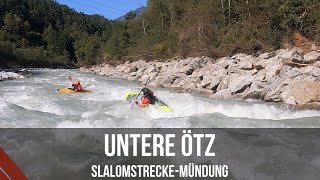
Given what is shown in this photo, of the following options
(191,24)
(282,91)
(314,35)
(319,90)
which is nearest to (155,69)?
(191,24)

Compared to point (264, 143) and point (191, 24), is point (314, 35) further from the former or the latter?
point (264, 143)

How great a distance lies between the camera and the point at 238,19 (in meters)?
26.5

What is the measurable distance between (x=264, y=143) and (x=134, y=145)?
8.10 feet

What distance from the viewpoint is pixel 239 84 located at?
47.3 ft

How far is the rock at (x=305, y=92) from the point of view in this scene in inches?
432

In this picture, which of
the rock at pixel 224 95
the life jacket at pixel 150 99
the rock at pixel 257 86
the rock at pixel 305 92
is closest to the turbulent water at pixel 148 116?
the life jacket at pixel 150 99

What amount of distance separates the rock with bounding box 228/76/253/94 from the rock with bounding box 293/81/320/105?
9.38 feet

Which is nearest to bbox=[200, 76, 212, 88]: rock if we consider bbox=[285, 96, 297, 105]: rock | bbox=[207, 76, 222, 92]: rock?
bbox=[207, 76, 222, 92]: rock

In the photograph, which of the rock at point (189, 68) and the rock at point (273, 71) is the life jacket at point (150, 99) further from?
the rock at point (189, 68)

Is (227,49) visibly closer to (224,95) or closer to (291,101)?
(224,95)

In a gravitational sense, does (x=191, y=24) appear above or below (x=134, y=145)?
above

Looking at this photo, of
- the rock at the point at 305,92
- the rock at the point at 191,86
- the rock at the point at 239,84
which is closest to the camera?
the rock at the point at 305,92

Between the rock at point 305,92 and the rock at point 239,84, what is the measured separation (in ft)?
9.38

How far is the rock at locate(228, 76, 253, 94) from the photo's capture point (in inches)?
561
